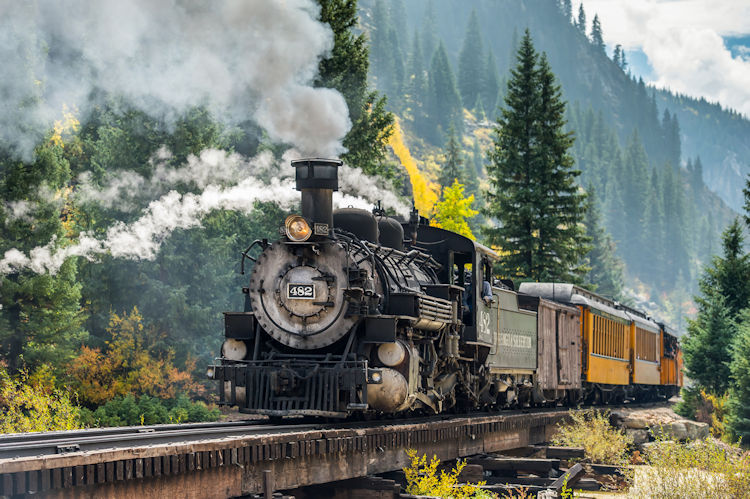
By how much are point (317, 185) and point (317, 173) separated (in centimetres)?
20

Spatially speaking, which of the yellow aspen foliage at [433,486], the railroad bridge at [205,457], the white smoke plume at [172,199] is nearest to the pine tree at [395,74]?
the white smoke plume at [172,199]

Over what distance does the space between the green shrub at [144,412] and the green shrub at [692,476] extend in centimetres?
1753

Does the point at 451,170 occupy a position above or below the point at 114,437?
above

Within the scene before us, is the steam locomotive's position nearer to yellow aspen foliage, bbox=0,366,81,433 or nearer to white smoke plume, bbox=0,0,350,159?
white smoke plume, bbox=0,0,350,159

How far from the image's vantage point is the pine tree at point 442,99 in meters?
159

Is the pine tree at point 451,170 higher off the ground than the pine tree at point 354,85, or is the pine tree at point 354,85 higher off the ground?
the pine tree at point 451,170

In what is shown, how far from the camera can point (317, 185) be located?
13992 mm

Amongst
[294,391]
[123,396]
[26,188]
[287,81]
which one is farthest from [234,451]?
[123,396]

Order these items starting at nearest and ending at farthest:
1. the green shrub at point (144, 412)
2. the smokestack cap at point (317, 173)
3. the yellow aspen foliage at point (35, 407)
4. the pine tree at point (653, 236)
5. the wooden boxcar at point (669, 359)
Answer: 1. the smokestack cap at point (317, 173)
2. the yellow aspen foliage at point (35, 407)
3. the green shrub at point (144, 412)
4. the wooden boxcar at point (669, 359)
5. the pine tree at point (653, 236)

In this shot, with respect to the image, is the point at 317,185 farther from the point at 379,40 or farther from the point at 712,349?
the point at 379,40

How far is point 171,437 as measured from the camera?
35.3 feet

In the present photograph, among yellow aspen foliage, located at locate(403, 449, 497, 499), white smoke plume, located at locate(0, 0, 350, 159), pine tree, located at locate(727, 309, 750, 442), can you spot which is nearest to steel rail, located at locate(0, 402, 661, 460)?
yellow aspen foliage, located at locate(403, 449, 497, 499)

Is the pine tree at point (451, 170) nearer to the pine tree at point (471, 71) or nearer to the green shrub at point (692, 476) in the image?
the green shrub at point (692, 476)

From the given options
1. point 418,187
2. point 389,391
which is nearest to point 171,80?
point 389,391
